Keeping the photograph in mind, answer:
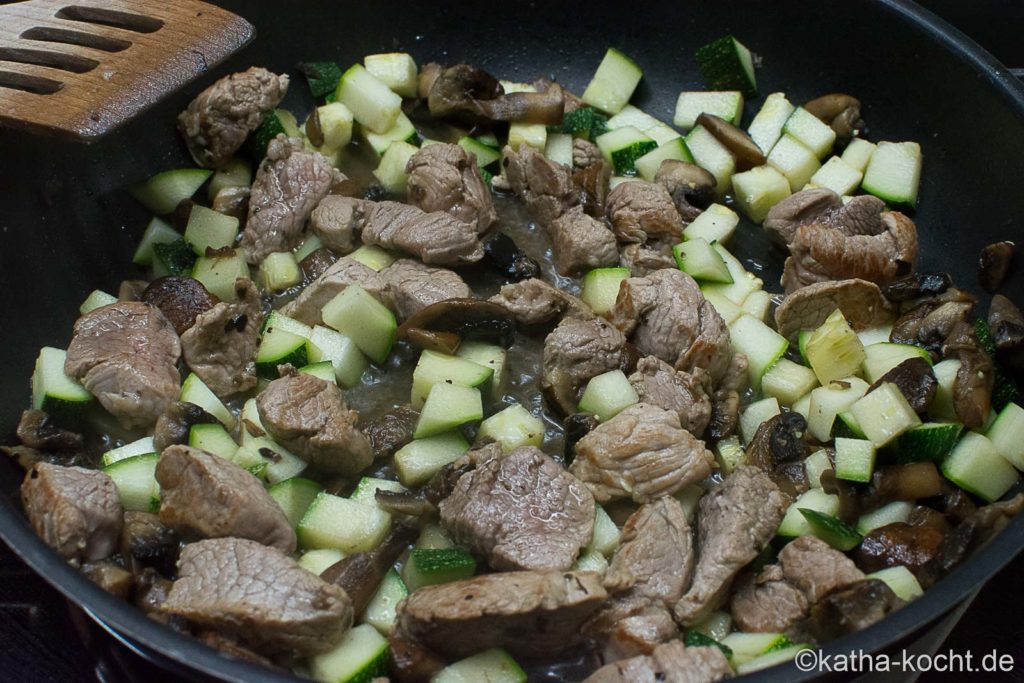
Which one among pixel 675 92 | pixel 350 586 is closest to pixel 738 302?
pixel 675 92

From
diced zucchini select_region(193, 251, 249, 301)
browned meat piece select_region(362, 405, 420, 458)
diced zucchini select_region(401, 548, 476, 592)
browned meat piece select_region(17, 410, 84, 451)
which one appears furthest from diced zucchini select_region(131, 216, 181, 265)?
diced zucchini select_region(401, 548, 476, 592)

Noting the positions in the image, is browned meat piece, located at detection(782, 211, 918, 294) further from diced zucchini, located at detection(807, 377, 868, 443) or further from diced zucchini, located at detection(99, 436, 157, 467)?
diced zucchini, located at detection(99, 436, 157, 467)

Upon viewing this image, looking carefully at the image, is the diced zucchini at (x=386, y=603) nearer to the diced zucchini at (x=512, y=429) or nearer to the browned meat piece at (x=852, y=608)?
the diced zucchini at (x=512, y=429)

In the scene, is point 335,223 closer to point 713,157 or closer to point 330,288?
point 330,288

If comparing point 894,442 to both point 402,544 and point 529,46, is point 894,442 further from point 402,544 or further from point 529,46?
point 529,46

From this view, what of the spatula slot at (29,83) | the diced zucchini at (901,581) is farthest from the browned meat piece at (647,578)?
the spatula slot at (29,83)
